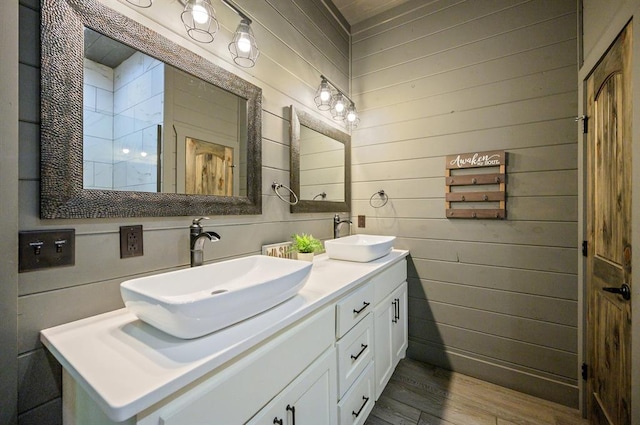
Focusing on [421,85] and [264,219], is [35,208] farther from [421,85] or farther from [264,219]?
[421,85]

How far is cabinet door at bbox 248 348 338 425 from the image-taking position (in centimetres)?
80

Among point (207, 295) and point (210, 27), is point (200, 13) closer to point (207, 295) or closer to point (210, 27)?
point (210, 27)

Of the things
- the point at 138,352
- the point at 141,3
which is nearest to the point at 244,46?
the point at 141,3

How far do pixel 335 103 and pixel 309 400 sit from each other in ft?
6.23

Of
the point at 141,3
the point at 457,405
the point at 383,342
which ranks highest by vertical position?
the point at 141,3

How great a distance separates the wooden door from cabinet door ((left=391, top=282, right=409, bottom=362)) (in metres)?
1.02

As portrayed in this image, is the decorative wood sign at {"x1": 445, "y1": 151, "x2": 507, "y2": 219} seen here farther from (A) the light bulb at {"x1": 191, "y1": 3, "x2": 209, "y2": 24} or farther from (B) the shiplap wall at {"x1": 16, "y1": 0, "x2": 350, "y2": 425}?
(A) the light bulb at {"x1": 191, "y1": 3, "x2": 209, "y2": 24}

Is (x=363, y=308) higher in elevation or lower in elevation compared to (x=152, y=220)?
lower

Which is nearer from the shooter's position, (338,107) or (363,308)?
(363,308)

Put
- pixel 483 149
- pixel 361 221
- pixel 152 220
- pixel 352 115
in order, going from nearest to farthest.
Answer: pixel 152 220, pixel 483 149, pixel 352 115, pixel 361 221

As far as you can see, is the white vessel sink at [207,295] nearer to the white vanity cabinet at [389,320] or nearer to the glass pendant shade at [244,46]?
the white vanity cabinet at [389,320]

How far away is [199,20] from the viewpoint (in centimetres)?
114

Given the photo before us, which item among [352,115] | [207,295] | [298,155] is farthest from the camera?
[352,115]

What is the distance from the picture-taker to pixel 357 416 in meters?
1.31
